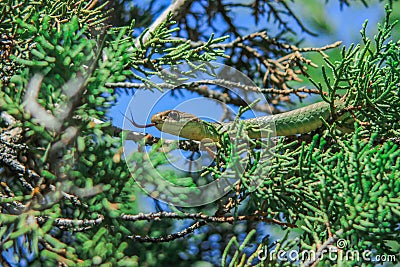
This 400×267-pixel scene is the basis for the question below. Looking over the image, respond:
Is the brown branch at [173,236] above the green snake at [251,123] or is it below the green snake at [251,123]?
below

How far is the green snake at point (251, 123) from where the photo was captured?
2.23 meters

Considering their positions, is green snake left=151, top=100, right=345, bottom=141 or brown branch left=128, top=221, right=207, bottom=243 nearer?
brown branch left=128, top=221, right=207, bottom=243

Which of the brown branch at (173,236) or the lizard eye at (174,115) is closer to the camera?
the brown branch at (173,236)

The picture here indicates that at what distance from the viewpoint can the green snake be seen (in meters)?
2.23

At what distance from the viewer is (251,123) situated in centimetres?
222

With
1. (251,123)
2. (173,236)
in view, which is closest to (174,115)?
(251,123)

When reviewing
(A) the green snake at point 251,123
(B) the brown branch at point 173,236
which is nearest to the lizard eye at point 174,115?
(A) the green snake at point 251,123

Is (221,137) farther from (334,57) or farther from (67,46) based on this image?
(334,57)

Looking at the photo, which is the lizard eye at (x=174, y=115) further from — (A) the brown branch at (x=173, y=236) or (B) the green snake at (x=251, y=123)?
(A) the brown branch at (x=173, y=236)

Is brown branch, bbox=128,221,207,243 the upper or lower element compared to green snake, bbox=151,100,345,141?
lower

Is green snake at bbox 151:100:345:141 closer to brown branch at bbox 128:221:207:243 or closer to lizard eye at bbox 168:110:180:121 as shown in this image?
lizard eye at bbox 168:110:180:121

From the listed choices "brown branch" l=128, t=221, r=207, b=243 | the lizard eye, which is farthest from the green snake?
"brown branch" l=128, t=221, r=207, b=243

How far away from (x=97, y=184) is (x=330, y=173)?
30.8 inches

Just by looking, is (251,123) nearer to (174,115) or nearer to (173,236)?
(174,115)
